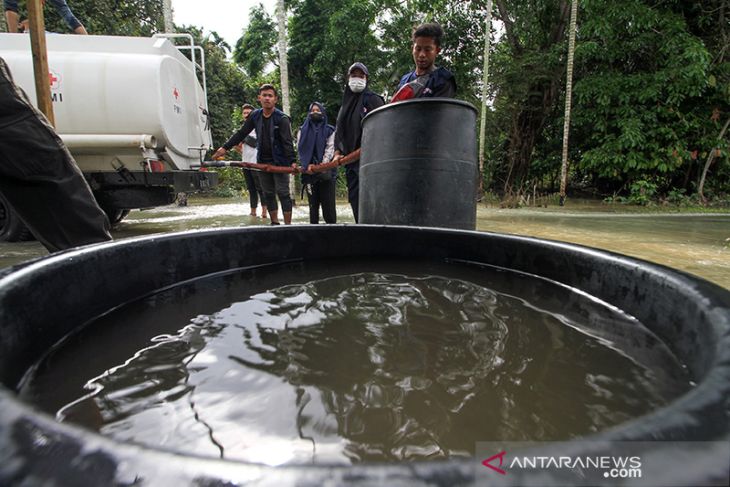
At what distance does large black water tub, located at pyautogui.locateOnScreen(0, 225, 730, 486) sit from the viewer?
31 cm

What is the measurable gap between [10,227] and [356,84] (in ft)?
12.5

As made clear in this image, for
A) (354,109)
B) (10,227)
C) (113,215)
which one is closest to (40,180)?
(354,109)

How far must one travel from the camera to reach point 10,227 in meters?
3.95

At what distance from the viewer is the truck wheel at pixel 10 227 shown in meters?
3.93

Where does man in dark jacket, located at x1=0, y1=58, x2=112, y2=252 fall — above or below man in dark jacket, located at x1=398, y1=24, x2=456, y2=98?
below

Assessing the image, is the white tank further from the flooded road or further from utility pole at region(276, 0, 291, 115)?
utility pole at region(276, 0, 291, 115)

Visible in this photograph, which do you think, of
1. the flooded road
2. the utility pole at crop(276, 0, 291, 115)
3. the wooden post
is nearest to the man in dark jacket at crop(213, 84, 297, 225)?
the flooded road

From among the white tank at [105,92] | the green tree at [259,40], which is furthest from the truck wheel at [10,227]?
the green tree at [259,40]

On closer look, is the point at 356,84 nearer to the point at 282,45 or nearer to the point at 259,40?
the point at 282,45

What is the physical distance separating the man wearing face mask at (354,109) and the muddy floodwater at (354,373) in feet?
7.82

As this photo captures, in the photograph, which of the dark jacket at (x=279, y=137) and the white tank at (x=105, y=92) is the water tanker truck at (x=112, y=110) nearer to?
the white tank at (x=105, y=92)

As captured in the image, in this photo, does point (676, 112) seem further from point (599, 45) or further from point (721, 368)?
point (721, 368)

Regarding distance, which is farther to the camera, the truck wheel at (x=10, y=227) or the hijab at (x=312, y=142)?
the hijab at (x=312, y=142)

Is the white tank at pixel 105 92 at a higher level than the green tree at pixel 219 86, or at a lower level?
lower
